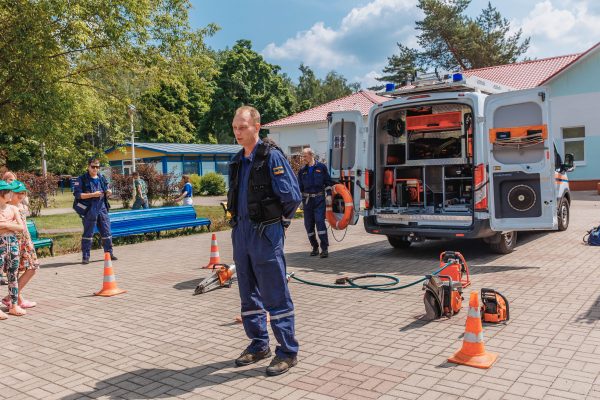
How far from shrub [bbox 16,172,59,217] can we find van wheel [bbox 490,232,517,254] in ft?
59.3

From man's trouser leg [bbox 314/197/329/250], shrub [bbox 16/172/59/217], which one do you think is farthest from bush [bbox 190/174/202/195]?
man's trouser leg [bbox 314/197/329/250]

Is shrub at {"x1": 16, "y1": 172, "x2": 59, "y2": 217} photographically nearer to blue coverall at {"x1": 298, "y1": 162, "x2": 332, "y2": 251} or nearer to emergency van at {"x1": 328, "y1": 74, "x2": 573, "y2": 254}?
blue coverall at {"x1": 298, "y1": 162, "x2": 332, "y2": 251}

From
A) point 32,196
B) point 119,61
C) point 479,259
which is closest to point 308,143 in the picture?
point 32,196

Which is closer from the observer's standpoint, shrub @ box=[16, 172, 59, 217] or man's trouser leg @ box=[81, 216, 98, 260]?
man's trouser leg @ box=[81, 216, 98, 260]

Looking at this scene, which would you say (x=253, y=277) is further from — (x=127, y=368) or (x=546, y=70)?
(x=546, y=70)

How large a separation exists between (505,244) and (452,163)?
1.75 metres

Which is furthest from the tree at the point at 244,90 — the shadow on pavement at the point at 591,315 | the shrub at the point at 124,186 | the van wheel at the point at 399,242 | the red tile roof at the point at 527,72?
the shadow on pavement at the point at 591,315

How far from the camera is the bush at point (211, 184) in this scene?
3578 cm

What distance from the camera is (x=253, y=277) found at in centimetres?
456

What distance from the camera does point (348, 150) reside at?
10.3 m

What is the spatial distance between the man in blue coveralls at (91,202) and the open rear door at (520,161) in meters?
7.08

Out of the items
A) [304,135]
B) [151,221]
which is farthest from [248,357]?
[304,135]

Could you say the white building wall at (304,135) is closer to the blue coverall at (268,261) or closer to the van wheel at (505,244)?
the van wheel at (505,244)

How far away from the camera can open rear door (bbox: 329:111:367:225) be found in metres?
9.97
